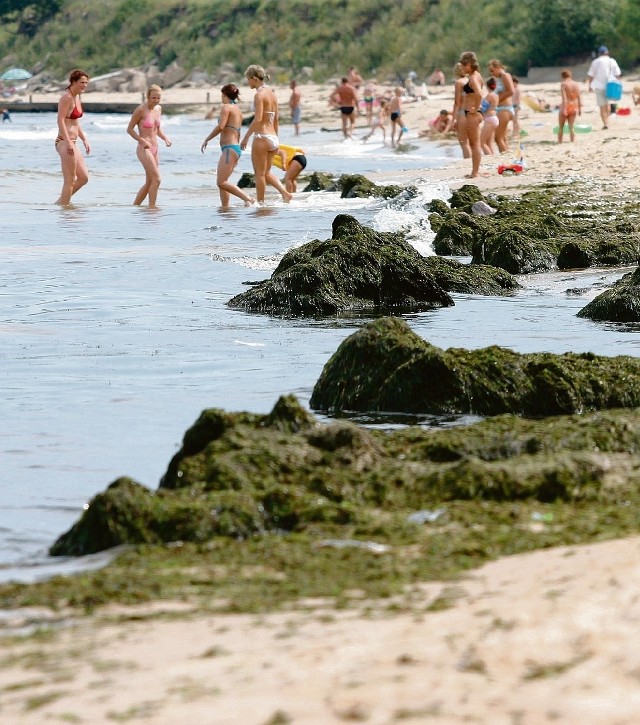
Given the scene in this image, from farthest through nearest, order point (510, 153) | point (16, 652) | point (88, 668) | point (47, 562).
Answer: point (510, 153) < point (47, 562) < point (16, 652) < point (88, 668)

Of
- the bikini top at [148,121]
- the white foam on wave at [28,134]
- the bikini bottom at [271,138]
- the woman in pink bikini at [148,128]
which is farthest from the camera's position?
the white foam on wave at [28,134]

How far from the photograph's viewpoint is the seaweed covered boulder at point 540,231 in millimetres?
12359

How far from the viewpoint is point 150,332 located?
927 cm

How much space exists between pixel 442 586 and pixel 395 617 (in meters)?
0.32

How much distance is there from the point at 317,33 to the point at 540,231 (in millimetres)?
65587

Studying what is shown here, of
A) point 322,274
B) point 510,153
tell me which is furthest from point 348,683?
point 510,153

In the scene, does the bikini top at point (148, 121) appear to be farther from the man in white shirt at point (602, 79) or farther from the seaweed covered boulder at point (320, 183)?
the man in white shirt at point (602, 79)

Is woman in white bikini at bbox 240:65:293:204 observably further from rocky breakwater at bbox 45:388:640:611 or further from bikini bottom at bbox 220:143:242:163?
rocky breakwater at bbox 45:388:640:611

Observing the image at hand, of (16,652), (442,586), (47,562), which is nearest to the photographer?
(16,652)

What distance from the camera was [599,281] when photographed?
11.4 meters

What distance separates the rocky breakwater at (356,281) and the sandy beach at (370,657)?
6250 millimetres

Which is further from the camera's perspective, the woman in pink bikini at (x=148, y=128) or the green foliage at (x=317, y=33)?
the green foliage at (x=317, y=33)

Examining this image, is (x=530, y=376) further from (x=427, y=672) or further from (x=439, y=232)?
(x=439, y=232)

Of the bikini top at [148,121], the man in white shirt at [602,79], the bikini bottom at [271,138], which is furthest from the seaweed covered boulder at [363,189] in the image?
the man in white shirt at [602,79]
